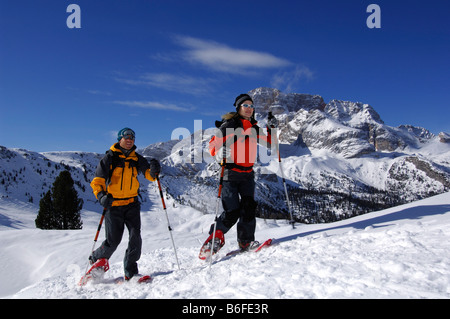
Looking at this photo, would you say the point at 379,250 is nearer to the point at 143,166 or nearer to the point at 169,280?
the point at 169,280

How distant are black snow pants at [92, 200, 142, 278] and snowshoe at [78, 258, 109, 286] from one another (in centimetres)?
13

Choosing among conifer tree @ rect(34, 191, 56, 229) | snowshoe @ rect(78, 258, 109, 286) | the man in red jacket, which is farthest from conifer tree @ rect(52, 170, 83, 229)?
the man in red jacket

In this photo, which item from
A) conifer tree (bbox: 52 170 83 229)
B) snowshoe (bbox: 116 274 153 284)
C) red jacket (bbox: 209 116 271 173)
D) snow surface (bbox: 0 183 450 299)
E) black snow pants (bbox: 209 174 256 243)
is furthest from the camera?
conifer tree (bbox: 52 170 83 229)

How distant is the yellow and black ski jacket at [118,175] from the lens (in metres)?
6.15

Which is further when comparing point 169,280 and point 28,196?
point 28,196

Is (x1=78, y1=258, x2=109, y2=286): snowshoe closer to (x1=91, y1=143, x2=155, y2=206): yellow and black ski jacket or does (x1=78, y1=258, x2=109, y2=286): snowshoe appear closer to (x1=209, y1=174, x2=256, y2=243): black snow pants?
(x1=91, y1=143, x2=155, y2=206): yellow and black ski jacket

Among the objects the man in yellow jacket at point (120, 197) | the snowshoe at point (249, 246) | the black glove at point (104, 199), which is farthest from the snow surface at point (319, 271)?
the black glove at point (104, 199)

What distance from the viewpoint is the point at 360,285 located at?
11.1 ft

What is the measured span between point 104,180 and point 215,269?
297 cm

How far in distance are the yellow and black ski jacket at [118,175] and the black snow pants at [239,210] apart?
2.08m

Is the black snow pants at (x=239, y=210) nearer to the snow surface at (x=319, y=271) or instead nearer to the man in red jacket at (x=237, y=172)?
the man in red jacket at (x=237, y=172)

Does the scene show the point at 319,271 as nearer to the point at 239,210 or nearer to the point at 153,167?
the point at 239,210

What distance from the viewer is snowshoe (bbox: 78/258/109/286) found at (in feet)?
20.1
